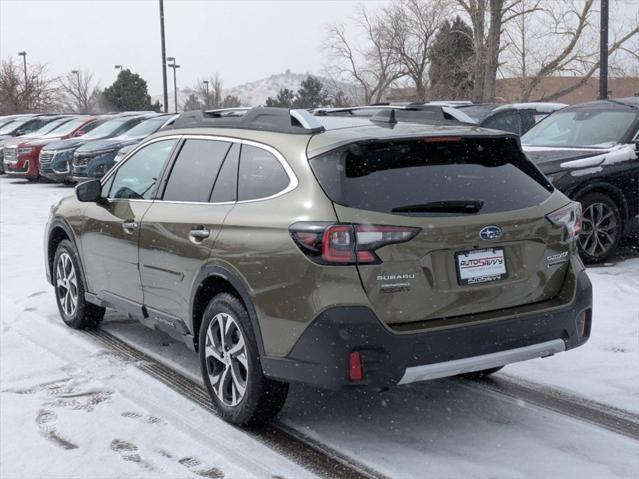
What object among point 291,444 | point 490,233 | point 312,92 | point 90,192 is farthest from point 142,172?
point 312,92

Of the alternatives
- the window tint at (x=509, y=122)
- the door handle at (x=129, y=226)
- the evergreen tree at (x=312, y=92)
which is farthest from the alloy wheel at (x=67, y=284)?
the evergreen tree at (x=312, y=92)

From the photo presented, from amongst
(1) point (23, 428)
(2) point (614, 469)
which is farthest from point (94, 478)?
(2) point (614, 469)

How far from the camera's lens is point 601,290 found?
7.95 meters

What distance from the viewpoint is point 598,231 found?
9141 mm

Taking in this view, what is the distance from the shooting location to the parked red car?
72.4 feet

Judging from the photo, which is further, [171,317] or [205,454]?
[171,317]

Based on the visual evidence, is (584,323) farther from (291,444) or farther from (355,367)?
(291,444)

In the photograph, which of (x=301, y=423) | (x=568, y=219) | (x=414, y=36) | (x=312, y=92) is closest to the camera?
(x=568, y=219)

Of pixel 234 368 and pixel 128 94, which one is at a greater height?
pixel 128 94

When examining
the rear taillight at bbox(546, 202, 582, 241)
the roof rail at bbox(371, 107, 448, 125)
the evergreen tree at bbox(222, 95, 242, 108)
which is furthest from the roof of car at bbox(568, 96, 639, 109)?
the evergreen tree at bbox(222, 95, 242, 108)

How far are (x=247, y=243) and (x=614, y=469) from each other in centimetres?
212

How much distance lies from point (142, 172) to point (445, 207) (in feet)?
8.58

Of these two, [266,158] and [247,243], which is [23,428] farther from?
[266,158]

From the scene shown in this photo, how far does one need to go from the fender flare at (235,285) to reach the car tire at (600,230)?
5443 millimetres
